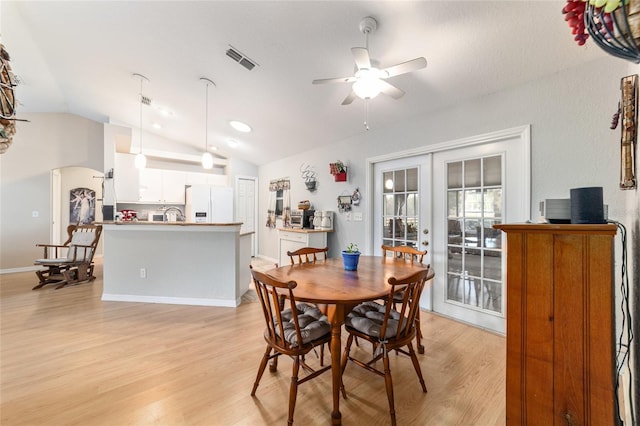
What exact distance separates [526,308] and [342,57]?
92.2 inches

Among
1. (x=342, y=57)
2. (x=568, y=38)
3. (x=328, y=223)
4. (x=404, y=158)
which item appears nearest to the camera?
(x=568, y=38)

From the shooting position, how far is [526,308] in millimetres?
998

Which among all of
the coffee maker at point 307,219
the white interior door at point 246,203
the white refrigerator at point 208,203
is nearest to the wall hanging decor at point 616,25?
the coffee maker at point 307,219

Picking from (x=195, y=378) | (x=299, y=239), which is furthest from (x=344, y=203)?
(x=195, y=378)

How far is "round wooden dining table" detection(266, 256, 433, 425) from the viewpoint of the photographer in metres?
1.47

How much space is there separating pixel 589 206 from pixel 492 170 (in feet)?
6.23

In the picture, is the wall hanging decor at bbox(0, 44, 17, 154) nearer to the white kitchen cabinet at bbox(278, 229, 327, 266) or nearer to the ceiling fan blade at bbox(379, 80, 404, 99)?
the ceiling fan blade at bbox(379, 80, 404, 99)

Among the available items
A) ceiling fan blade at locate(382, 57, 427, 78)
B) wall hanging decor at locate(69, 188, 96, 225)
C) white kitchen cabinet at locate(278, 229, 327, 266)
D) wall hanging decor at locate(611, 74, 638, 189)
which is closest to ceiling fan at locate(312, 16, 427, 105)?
ceiling fan blade at locate(382, 57, 427, 78)

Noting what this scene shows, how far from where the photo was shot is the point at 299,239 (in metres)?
4.14

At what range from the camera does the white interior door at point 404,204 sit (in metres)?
3.16

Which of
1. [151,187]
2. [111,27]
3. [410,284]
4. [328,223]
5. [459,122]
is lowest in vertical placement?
[410,284]

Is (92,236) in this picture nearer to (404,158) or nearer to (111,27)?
(111,27)

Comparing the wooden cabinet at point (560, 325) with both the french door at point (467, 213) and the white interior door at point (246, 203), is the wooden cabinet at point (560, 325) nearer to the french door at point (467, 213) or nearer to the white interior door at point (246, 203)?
the french door at point (467, 213)

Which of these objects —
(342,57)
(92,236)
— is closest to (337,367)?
(342,57)
